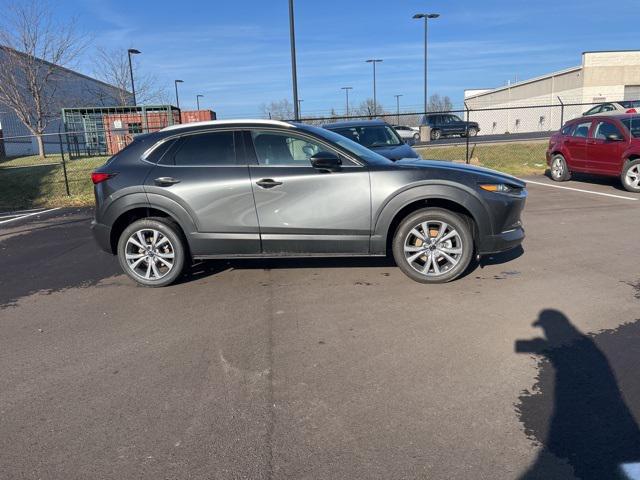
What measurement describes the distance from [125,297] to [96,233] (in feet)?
2.85

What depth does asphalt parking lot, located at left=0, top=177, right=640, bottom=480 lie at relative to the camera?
8.55ft

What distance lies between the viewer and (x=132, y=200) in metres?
5.41

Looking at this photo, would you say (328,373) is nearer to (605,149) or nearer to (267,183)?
(267,183)

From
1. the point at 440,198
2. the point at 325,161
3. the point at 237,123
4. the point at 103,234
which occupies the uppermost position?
the point at 237,123

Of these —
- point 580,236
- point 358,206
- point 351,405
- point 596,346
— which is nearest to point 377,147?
point 580,236

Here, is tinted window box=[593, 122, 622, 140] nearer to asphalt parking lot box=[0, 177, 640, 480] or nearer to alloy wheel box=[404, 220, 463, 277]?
asphalt parking lot box=[0, 177, 640, 480]

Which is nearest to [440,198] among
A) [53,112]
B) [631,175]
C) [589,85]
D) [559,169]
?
[631,175]

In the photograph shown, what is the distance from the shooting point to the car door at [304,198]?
5.19 m

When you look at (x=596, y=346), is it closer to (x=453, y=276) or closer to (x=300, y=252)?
(x=453, y=276)

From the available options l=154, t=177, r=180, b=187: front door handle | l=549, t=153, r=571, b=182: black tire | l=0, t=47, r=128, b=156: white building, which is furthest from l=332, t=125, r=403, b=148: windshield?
l=0, t=47, r=128, b=156: white building

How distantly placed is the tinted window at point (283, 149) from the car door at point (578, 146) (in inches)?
366

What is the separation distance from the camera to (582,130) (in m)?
12.1

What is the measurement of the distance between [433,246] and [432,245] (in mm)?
15

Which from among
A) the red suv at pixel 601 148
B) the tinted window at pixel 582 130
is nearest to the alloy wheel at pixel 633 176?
the red suv at pixel 601 148
